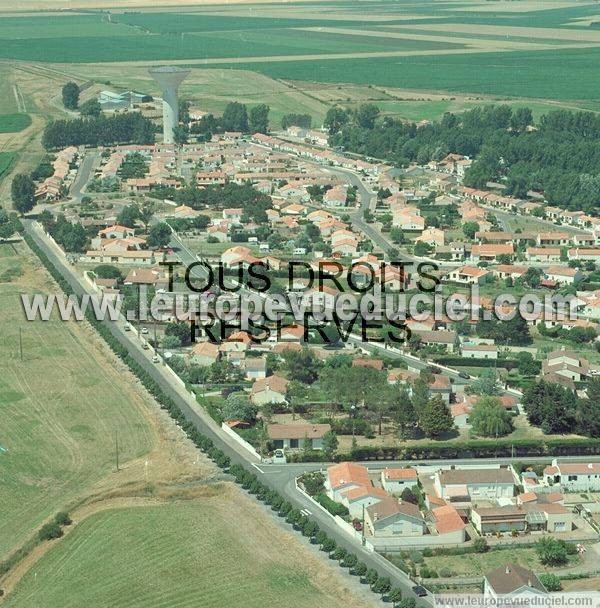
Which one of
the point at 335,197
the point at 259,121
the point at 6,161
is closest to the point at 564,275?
the point at 335,197

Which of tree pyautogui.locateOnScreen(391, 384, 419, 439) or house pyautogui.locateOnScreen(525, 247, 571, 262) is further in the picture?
house pyautogui.locateOnScreen(525, 247, 571, 262)

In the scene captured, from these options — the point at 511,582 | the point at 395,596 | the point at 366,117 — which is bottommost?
the point at 366,117

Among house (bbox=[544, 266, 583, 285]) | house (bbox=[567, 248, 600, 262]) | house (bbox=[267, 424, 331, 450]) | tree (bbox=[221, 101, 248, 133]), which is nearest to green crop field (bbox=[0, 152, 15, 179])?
tree (bbox=[221, 101, 248, 133])

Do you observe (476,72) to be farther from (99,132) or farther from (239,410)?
(239,410)

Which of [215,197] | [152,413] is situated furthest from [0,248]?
[152,413]

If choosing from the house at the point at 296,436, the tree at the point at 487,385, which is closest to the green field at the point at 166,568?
the house at the point at 296,436

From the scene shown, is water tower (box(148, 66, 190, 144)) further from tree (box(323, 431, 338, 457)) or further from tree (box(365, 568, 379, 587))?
tree (box(365, 568, 379, 587))

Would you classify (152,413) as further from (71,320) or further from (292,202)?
(292,202)
